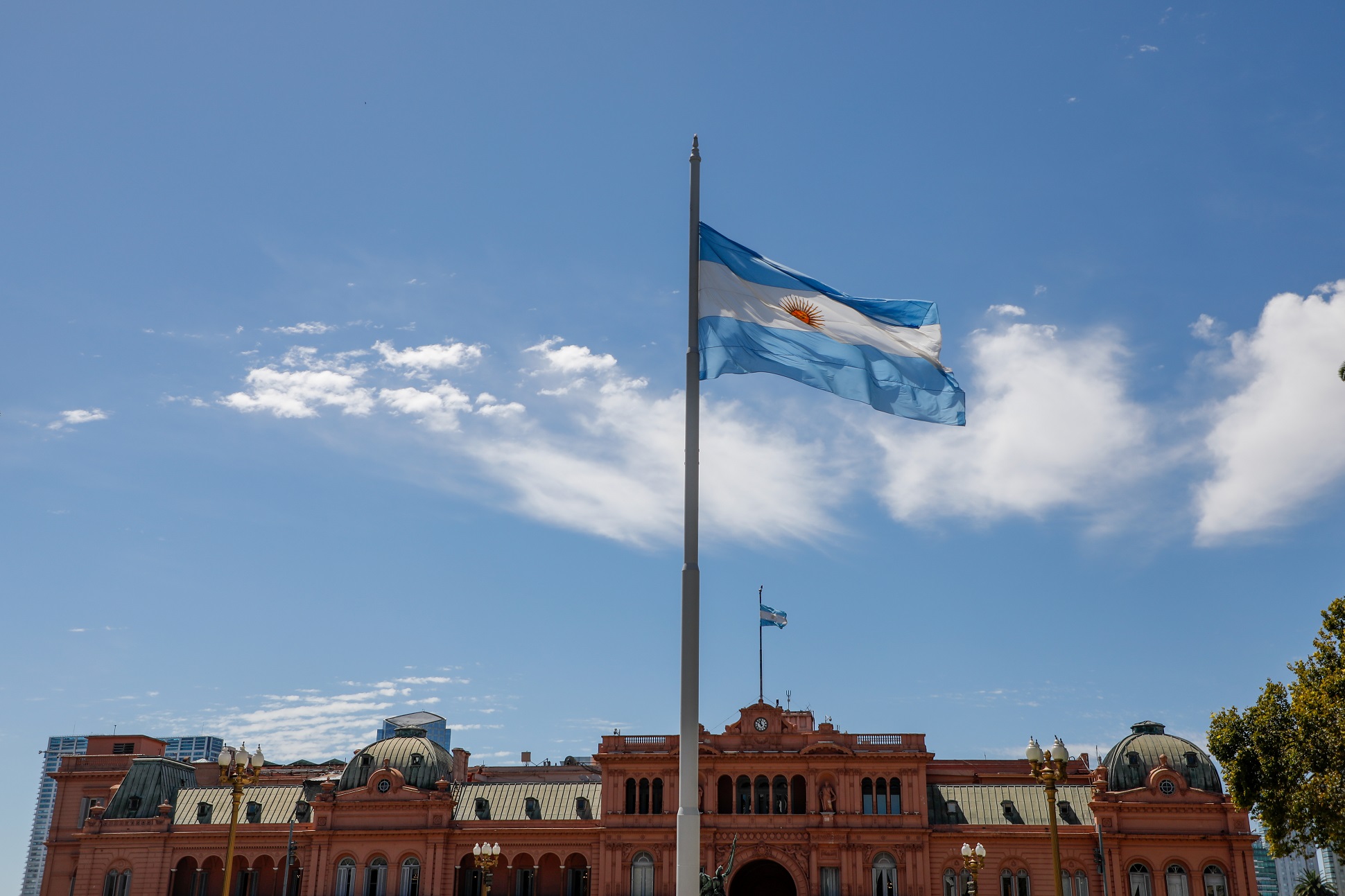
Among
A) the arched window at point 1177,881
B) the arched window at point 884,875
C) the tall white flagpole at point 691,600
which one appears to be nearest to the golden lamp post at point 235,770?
the tall white flagpole at point 691,600

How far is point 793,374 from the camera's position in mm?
23016

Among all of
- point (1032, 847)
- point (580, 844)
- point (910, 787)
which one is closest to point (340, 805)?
point (580, 844)

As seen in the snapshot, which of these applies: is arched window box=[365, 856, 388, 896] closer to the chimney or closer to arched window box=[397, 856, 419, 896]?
arched window box=[397, 856, 419, 896]

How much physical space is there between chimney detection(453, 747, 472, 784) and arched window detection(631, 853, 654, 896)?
73.3ft

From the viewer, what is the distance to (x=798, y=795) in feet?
257

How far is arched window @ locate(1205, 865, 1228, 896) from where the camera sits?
73.9 meters

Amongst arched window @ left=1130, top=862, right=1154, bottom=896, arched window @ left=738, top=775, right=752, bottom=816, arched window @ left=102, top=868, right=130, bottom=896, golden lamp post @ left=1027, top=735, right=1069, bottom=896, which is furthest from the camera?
arched window @ left=102, top=868, right=130, bottom=896

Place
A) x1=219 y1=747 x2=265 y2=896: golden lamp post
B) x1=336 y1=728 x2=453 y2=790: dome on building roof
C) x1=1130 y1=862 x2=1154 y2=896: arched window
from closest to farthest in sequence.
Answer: x1=219 y1=747 x2=265 y2=896: golden lamp post, x1=1130 y1=862 x2=1154 y2=896: arched window, x1=336 y1=728 x2=453 y2=790: dome on building roof

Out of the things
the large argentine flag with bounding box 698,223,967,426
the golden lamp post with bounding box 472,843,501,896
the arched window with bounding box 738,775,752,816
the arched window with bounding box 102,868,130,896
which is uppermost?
the large argentine flag with bounding box 698,223,967,426

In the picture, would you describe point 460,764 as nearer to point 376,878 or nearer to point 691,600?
point 376,878

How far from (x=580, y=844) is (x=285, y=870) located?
65.5 ft

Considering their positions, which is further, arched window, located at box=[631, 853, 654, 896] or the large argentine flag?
arched window, located at box=[631, 853, 654, 896]

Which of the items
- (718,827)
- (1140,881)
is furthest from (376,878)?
(1140,881)

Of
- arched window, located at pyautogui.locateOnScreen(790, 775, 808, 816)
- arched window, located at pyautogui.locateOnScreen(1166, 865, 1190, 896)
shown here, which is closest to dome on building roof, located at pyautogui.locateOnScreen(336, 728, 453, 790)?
arched window, located at pyautogui.locateOnScreen(790, 775, 808, 816)
